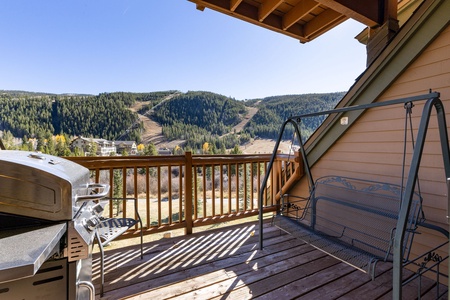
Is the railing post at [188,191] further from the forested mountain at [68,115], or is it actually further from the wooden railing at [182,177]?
the forested mountain at [68,115]

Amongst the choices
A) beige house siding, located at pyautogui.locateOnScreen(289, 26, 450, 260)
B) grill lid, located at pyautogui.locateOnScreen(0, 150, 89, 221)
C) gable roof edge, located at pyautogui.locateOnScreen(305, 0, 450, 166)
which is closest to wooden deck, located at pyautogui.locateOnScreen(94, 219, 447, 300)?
beige house siding, located at pyautogui.locateOnScreen(289, 26, 450, 260)

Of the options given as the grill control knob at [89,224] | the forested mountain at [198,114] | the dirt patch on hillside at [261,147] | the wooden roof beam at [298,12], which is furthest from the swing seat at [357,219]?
the forested mountain at [198,114]

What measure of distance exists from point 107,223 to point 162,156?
0.93 metres

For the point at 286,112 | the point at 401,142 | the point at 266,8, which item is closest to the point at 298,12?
the point at 266,8

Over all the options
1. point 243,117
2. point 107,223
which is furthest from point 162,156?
point 243,117

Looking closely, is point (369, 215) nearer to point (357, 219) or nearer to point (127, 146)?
point (357, 219)

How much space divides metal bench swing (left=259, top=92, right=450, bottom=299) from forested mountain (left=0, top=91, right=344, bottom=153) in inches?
35.2

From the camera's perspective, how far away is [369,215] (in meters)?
2.36

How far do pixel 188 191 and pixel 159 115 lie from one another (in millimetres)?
2339

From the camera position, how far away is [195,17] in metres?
6.24

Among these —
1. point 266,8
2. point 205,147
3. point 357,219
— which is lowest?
point 357,219

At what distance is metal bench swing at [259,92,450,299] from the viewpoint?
125 centimetres

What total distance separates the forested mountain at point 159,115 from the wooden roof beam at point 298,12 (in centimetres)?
112

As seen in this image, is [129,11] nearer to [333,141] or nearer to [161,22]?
[161,22]
